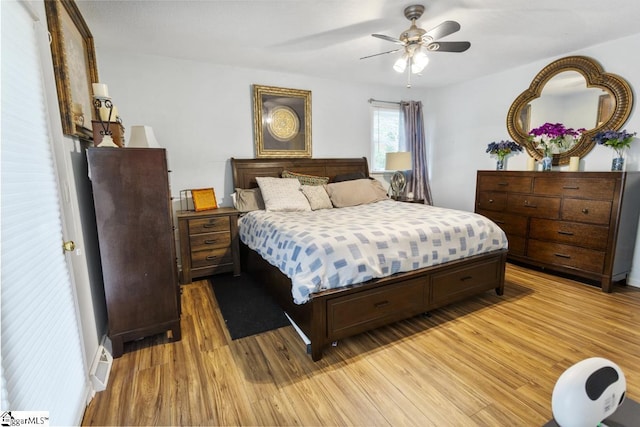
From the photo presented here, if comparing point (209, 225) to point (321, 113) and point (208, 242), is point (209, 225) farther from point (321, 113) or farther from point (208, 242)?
point (321, 113)

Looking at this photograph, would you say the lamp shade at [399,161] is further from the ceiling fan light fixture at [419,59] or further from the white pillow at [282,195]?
the ceiling fan light fixture at [419,59]

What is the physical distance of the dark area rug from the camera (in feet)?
7.59

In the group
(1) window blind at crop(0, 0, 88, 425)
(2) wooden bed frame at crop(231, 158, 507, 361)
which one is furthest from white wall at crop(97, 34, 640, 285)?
(1) window blind at crop(0, 0, 88, 425)

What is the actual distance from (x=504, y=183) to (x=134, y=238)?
3.89 metres

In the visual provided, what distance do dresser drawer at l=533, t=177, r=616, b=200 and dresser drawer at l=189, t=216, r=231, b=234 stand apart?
3491 mm

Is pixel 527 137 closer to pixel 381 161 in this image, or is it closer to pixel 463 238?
pixel 381 161

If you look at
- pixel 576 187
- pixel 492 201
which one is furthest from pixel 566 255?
pixel 492 201

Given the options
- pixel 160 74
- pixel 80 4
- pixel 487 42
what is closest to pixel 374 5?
pixel 487 42

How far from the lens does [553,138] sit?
139 inches

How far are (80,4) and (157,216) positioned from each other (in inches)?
66.8

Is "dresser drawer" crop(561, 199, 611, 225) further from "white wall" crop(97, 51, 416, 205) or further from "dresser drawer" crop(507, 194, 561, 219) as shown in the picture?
"white wall" crop(97, 51, 416, 205)

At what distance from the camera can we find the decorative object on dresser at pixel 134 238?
6.04 ft

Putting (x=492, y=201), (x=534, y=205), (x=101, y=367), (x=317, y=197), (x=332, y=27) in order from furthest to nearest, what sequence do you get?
1. (x=492, y=201)
2. (x=317, y=197)
3. (x=534, y=205)
4. (x=332, y=27)
5. (x=101, y=367)

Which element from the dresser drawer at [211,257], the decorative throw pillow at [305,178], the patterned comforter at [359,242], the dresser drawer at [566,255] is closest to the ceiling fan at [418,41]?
the patterned comforter at [359,242]
